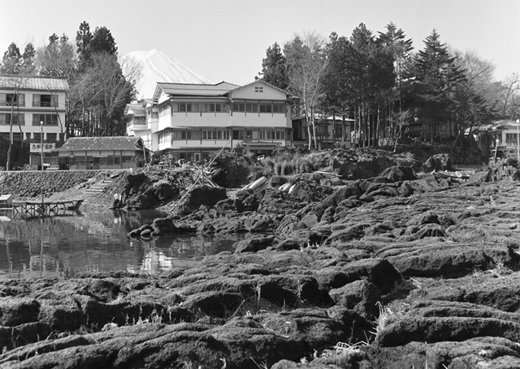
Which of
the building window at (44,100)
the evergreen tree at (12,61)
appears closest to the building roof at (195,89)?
the building window at (44,100)

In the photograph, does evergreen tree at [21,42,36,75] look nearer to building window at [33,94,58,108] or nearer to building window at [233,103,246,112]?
building window at [33,94,58,108]

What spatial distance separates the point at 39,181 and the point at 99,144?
7850 mm

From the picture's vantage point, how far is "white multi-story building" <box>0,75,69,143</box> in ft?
243

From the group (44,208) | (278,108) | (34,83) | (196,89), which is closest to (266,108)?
(278,108)

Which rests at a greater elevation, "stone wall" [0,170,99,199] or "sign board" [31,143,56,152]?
"sign board" [31,143,56,152]

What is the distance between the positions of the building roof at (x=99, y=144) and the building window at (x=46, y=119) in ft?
34.7

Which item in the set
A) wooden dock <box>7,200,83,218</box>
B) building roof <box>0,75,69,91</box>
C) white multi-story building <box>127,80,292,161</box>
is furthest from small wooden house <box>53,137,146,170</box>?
wooden dock <box>7,200,83,218</box>

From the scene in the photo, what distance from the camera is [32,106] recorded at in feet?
246

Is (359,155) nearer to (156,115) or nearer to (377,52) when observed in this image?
(377,52)

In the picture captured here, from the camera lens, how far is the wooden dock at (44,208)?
4922cm

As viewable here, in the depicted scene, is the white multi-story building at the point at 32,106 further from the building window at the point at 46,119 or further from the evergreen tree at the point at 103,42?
the evergreen tree at the point at 103,42

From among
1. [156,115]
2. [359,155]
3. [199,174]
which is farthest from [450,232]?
[156,115]

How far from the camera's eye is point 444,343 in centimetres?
812

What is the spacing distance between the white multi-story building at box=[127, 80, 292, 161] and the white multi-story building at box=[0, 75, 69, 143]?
1431 centimetres
